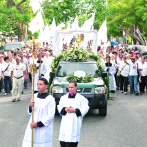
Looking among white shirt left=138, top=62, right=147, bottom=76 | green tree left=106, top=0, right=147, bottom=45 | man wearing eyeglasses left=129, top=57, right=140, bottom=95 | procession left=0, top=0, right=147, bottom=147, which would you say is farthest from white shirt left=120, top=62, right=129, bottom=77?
green tree left=106, top=0, right=147, bottom=45

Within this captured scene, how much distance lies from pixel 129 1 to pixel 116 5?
2.07m

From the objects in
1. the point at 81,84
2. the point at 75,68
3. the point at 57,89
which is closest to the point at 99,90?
the point at 81,84

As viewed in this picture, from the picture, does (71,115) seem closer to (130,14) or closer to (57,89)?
(57,89)

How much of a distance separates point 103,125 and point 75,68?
2966mm

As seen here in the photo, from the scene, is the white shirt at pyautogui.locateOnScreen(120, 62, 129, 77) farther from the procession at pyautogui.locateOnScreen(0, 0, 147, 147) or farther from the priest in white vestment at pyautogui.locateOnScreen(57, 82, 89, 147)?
the priest in white vestment at pyautogui.locateOnScreen(57, 82, 89, 147)

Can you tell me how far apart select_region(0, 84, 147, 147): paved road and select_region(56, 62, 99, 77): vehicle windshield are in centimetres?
133

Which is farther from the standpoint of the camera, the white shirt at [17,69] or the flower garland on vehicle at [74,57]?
the white shirt at [17,69]

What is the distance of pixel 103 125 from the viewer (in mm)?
11750

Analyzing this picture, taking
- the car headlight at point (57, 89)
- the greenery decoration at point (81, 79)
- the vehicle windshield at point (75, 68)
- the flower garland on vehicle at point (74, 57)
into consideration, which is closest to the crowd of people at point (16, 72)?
the flower garland on vehicle at point (74, 57)

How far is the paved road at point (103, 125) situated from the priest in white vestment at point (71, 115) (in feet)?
5.94

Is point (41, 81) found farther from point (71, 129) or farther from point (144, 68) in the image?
point (144, 68)

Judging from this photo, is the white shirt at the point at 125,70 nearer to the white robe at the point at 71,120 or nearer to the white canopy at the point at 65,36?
the white canopy at the point at 65,36

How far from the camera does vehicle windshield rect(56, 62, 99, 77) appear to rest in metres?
14.0

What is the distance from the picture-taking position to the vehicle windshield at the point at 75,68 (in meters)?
14.0
